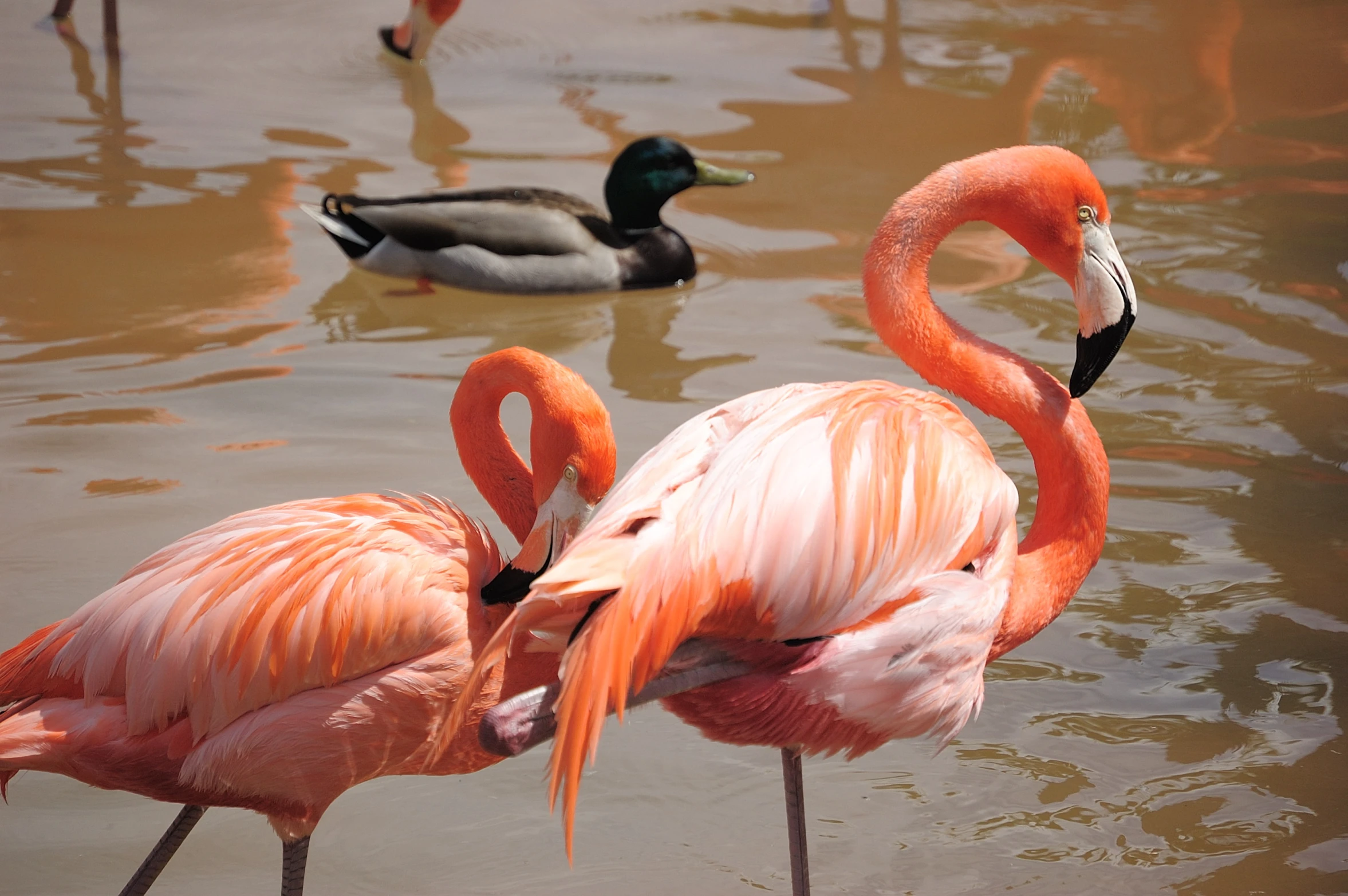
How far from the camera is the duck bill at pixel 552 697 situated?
7.08 feet

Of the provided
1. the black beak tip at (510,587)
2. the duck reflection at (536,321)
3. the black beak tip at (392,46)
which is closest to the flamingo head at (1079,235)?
the black beak tip at (510,587)

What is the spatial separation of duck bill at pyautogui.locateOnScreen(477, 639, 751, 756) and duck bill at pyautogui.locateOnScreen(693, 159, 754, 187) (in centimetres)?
435

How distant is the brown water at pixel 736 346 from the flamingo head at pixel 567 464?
0.80 metres

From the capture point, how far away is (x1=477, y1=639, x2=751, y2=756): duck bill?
2158 millimetres

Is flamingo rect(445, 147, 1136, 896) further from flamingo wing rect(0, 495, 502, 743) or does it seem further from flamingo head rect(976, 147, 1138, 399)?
flamingo wing rect(0, 495, 502, 743)

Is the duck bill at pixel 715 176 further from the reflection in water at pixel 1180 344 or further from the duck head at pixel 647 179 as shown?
the reflection in water at pixel 1180 344

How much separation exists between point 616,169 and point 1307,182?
3848 mm

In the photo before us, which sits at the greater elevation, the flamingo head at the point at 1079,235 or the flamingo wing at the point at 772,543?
the flamingo head at the point at 1079,235

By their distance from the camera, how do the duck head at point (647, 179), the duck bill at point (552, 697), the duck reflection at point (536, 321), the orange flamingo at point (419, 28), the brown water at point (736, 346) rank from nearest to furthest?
the duck bill at point (552, 697)
the brown water at point (736, 346)
the duck reflection at point (536, 321)
the duck head at point (647, 179)
the orange flamingo at point (419, 28)

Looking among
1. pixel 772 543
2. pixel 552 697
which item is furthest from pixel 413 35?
pixel 552 697

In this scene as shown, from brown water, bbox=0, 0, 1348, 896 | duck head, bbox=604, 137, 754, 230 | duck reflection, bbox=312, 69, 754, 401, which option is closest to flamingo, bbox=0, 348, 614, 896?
brown water, bbox=0, 0, 1348, 896

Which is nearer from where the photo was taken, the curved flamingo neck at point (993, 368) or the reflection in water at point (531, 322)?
the curved flamingo neck at point (993, 368)

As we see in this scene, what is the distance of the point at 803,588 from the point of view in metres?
2.44

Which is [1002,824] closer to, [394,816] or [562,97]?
[394,816]
